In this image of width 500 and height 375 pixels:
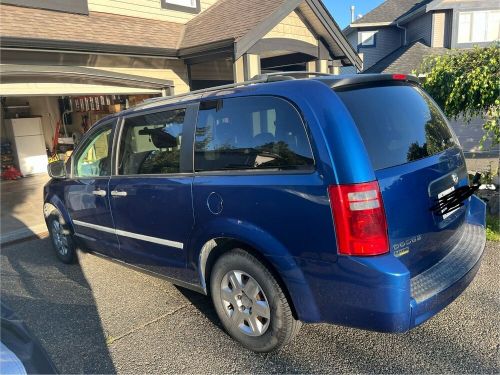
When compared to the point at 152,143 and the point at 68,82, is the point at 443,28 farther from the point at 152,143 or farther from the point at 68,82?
the point at 152,143

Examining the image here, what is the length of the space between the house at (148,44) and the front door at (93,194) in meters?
2.87

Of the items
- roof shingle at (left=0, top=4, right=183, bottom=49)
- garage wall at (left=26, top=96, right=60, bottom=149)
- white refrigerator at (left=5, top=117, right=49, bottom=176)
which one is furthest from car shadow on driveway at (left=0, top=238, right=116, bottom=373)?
garage wall at (left=26, top=96, right=60, bottom=149)

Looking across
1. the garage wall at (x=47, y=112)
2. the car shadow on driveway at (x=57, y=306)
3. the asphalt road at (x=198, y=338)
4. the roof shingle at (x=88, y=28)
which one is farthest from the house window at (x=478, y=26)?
the car shadow on driveway at (x=57, y=306)

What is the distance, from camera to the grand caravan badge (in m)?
2.33

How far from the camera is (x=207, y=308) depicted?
3576 millimetres

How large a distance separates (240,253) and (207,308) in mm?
1053

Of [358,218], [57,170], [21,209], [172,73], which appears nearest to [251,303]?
[358,218]

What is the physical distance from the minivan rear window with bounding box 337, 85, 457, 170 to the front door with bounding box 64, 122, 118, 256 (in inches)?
97.2

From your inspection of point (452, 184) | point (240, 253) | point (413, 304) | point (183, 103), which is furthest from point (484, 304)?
point (183, 103)

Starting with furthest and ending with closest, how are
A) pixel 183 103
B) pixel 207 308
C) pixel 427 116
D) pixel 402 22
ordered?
pixel 402 22 < pixel 207 308 < pixel 183 103 < pixel 427 116

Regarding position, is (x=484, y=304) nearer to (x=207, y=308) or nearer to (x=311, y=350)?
(x=311, y=350)

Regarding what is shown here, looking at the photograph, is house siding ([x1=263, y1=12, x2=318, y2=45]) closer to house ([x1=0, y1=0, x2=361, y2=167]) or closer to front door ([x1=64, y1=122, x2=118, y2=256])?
house ([x1=0, y1=0, x2=361, y2=167])

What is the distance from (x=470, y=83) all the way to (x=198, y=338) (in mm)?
4708

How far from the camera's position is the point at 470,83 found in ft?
17.4
